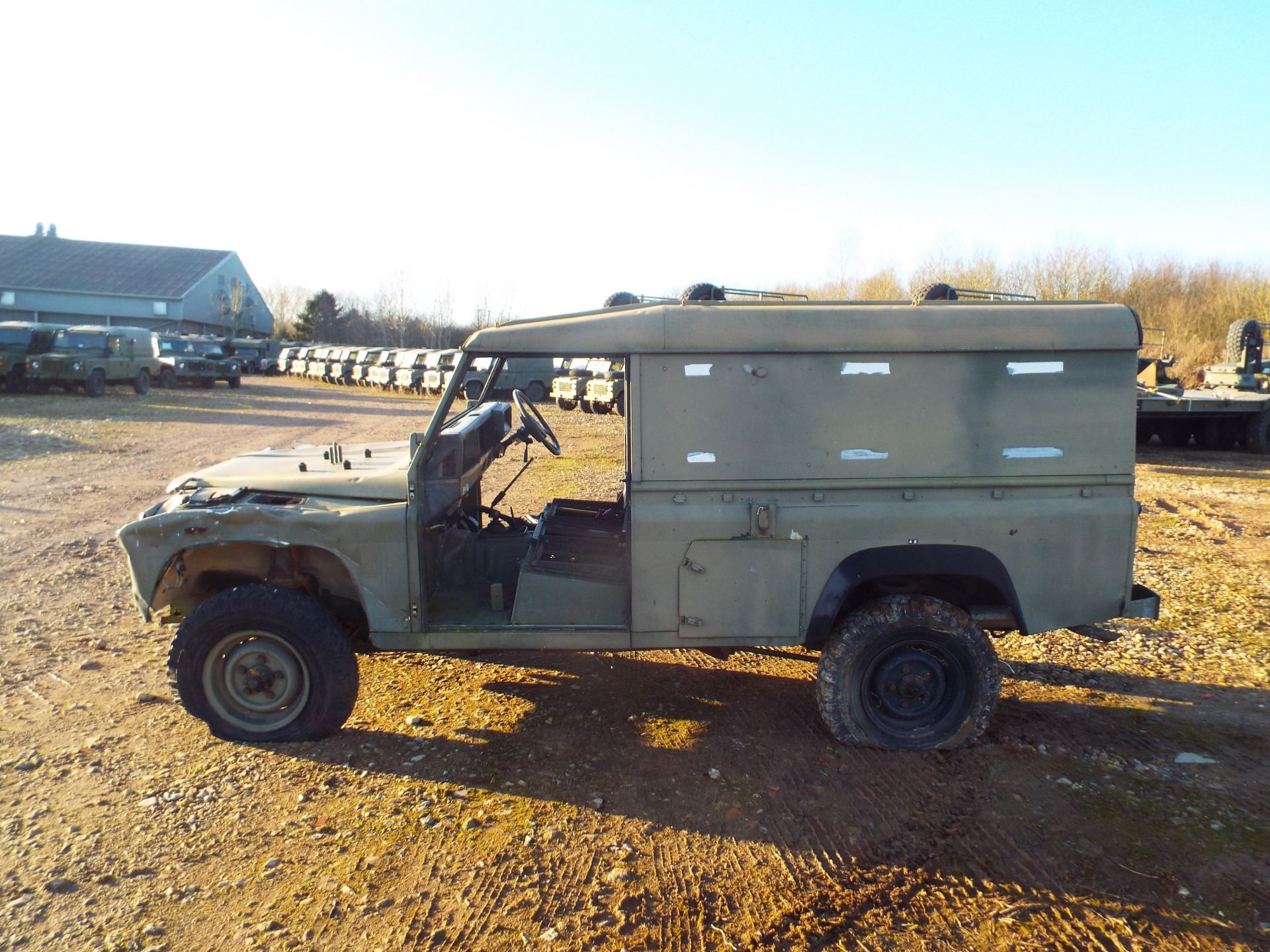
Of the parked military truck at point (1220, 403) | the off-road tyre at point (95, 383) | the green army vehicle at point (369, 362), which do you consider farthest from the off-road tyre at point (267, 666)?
the green army vehicle at point (369, 362)

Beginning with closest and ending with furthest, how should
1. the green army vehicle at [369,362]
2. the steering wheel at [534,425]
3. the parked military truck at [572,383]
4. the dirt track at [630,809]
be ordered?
the dirt track at [630,809], the steering wheel at [534,425], the parked military truck at [572,383], the green army vehicle at [369,362]

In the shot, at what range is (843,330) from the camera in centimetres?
423

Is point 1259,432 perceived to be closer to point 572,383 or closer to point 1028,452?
point 572,383

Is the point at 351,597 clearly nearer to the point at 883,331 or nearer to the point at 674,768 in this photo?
the point at 674,768

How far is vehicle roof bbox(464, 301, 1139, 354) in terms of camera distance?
13.8 feet

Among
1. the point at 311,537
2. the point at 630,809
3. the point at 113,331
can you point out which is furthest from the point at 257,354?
the point at 630,809

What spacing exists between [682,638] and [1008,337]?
2.10m

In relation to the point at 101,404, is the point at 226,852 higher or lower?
lower

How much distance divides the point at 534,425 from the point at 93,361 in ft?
77.3

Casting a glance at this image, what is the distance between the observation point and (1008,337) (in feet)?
13.9

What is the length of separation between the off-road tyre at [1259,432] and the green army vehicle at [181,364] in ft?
94.7

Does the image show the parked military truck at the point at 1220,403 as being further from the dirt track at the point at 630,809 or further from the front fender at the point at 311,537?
the front fender at the point at 311,537

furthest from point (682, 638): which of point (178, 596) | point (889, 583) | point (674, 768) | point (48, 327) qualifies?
point (48, 327)

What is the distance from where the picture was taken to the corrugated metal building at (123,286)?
52250mm
